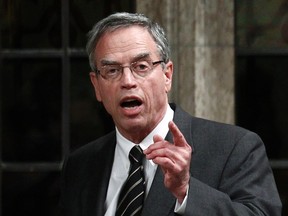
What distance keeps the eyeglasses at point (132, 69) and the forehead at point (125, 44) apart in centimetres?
3

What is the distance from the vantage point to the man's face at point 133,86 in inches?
162

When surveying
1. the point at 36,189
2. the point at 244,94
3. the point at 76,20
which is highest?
the point at 76,20

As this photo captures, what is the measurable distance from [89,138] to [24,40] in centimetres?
82

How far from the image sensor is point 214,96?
697 centimetres

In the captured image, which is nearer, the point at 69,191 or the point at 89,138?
the point at 69,191

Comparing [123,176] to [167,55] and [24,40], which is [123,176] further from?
[24,40]

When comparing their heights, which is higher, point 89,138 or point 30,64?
point 30,64

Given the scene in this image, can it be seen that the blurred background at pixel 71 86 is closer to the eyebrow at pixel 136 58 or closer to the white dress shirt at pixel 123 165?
the white dress shirt at pixel 123 165

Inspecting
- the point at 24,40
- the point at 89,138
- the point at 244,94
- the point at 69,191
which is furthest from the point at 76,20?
the point at 69,191

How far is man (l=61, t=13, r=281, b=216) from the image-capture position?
399cm

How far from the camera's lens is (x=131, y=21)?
14.0 feet

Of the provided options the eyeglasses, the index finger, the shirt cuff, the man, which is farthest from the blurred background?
the index finger

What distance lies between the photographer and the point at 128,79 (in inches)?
161

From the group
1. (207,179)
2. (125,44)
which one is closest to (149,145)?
(207,179)
